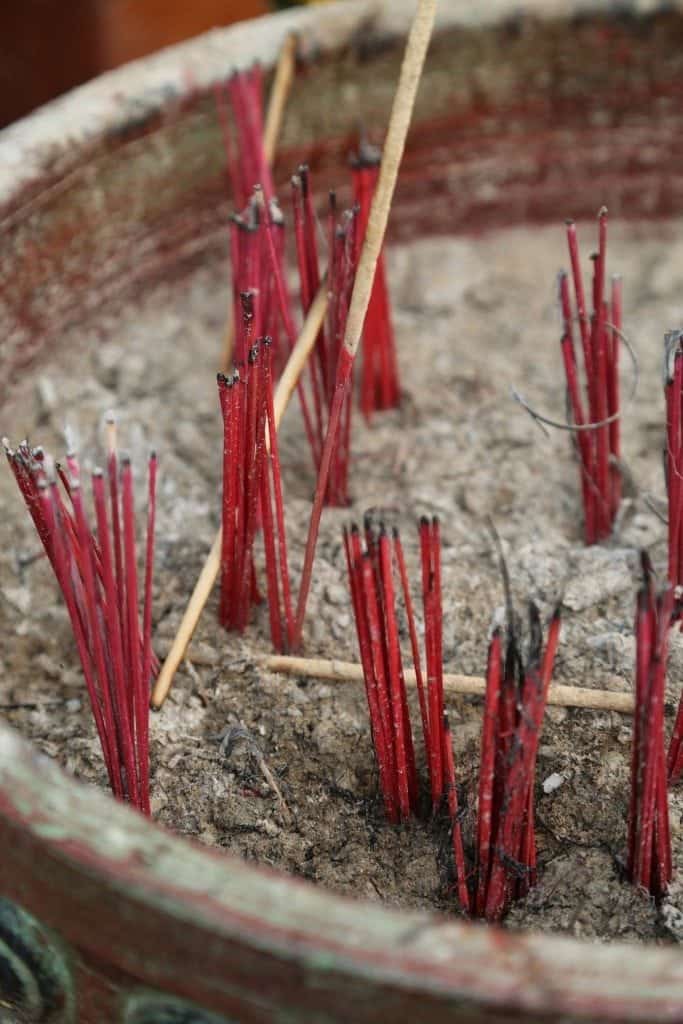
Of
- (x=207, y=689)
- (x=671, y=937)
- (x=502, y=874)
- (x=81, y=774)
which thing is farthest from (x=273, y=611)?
(x=671, y=937)

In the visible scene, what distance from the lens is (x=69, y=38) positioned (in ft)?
9.80

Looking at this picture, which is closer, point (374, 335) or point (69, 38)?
point (374, 335)

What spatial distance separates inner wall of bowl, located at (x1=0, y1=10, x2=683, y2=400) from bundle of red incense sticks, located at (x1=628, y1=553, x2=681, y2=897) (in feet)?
3.18

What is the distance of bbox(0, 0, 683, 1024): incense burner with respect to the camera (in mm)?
805

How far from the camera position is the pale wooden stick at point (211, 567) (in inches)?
55.7

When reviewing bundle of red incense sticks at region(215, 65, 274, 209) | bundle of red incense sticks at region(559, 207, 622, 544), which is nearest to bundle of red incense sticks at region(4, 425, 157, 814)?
bundle of red incense sticks at region(559, 207, 622, 544)

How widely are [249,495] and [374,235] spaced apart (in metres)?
0.29

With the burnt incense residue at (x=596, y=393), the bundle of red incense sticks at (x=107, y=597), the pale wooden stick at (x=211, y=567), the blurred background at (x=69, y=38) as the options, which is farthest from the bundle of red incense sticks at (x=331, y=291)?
the blurred background at (x=69, y=38)

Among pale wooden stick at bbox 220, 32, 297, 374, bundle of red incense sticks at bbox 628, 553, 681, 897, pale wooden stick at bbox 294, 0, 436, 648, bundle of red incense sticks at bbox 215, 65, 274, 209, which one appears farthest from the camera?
pale wooden stick at bbox 220, 32, 297, 374

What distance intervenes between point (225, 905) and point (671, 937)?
1.71 feet

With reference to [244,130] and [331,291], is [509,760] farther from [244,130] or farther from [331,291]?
[244,130]

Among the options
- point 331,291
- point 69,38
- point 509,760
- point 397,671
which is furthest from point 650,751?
point 69,38

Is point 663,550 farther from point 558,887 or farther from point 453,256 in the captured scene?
point 453,256

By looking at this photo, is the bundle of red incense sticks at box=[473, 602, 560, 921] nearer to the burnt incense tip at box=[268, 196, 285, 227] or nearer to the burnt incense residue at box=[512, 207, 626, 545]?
the burnt incense residue at box=[512, 207, 626, 545]
